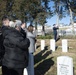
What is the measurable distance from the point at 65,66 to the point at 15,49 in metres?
1.73

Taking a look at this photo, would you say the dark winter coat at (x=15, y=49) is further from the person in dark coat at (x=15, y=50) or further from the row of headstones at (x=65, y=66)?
the row of headstones at (x=65, y=66)

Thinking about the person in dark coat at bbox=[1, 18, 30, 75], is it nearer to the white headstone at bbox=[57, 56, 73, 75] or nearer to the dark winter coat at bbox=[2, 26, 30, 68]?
the dark winter coat at bbox=[2, 26, 30, 68]

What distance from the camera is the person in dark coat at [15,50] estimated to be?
24.8ft

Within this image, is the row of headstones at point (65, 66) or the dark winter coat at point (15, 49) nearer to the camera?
the row of headstones at point (65, 66)

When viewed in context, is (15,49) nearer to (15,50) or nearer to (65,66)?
(15,50)

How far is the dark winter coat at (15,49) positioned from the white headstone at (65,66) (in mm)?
1255

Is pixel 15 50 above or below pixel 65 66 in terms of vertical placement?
above

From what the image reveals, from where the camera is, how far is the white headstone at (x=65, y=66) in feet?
21.1

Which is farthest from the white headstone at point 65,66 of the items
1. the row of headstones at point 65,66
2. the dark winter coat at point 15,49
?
the dark winter coat at point 15,49

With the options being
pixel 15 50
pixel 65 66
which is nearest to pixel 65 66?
pixel 65 66

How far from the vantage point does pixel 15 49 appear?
771 centimetres

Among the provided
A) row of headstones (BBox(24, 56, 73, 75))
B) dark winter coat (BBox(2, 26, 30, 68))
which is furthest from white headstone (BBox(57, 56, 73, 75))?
dark winter coat (BBox(2, 26, 30, 68))

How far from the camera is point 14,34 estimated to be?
24.9ft

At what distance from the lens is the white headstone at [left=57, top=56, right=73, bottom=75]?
6430 mm
